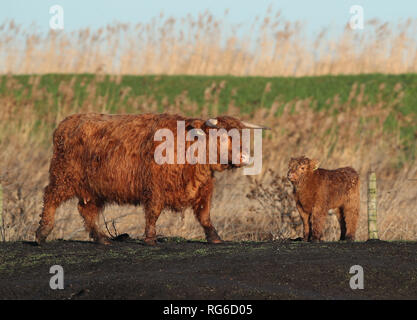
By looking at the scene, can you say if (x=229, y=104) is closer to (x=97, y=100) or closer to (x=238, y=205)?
(x=97, y=100)

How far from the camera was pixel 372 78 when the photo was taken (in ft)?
79.7

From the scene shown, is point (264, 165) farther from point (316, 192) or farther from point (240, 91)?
point (316, 192)

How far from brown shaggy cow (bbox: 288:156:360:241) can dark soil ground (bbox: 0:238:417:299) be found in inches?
20.8

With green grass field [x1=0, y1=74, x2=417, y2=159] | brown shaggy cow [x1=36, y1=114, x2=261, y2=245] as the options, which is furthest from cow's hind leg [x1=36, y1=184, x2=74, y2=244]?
green grass field [x1=0, y1=74, x2=417, y2=159]

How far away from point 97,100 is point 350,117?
678 cm

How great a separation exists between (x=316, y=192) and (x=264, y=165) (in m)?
7.09

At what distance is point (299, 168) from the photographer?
A: 1064 cm

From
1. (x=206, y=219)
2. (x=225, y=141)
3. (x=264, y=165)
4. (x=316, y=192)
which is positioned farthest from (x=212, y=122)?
(x=264, y=165)

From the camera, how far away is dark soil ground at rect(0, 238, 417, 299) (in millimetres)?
7352

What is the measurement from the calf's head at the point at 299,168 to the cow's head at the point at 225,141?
710 mm

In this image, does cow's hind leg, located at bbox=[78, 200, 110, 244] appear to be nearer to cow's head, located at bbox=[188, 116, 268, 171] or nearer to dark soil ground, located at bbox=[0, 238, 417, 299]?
dark soil ground, located at bbox=[0, 238, 417, 299]

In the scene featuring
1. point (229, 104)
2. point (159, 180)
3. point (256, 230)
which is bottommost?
point (256, 230)
